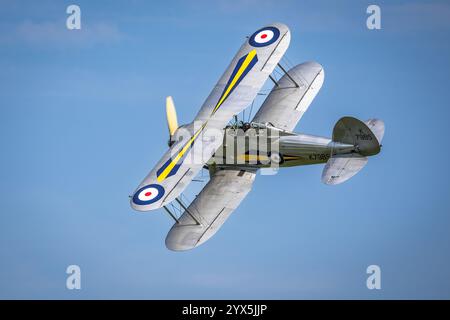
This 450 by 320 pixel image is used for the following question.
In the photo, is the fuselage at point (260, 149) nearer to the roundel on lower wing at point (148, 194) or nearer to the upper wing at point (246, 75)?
the upper wing at point (246, 75)

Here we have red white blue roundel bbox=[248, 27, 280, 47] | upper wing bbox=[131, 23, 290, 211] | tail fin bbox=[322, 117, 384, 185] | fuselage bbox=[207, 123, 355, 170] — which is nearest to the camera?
upper wing bbox=[131, 23, 290, 211]

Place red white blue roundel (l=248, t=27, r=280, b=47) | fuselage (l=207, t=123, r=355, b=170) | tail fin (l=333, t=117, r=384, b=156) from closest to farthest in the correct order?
tail fin (l=333, t=117, r=384, b=156)
fuselage (l=207, t=123, r=355, b=170)
red white blue roundel (l=248, t=27, r=280, b=47)

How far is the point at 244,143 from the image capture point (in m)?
29.0

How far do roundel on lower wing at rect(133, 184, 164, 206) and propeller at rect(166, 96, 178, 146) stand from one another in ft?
11.2

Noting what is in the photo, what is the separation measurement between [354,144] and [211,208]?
10.6 feet

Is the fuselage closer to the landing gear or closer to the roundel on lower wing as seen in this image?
the landing gear

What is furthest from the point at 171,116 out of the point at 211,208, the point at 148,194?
the point at 148,194

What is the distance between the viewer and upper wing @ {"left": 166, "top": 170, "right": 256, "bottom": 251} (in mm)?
27172

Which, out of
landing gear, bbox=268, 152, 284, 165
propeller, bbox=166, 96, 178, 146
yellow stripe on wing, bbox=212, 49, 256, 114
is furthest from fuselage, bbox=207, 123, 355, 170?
propeller, bbox=166, 96, 178, 146

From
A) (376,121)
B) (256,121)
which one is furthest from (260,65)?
(376,121)

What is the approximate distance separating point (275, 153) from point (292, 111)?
5.50ft

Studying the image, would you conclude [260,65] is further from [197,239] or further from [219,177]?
[197,239]

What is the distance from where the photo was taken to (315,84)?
102 ft

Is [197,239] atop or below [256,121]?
below
